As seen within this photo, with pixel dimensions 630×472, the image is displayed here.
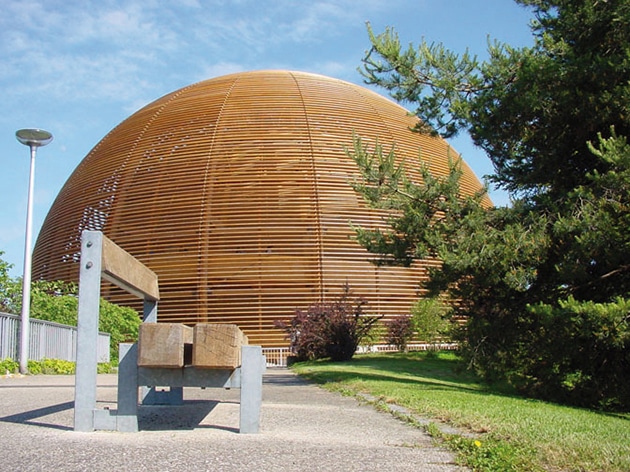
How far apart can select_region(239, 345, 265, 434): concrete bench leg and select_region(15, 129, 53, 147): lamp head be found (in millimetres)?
11098

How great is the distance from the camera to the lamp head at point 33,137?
45.0 ft

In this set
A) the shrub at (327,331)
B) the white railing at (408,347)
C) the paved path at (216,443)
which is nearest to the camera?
the paved path at (216,443)

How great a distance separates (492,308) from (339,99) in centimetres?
1599

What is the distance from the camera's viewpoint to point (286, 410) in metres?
5.79

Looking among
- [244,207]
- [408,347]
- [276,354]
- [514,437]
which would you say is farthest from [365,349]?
[514,437]

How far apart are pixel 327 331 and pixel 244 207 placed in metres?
5.66

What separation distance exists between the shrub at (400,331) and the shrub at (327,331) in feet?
4.71

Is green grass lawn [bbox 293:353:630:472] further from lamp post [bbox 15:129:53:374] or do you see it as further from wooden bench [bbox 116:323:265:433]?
lamp post [bbox 15:129:53:374]

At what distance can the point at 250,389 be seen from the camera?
4.25 metres

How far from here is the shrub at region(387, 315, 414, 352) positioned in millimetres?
20625

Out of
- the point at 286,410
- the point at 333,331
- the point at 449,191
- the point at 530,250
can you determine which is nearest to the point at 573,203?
the point at 530,250

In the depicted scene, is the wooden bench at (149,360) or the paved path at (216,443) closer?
the paved path at (216,443)

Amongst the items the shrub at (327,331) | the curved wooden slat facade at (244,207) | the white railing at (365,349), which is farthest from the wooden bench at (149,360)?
the white railing at (365,349)

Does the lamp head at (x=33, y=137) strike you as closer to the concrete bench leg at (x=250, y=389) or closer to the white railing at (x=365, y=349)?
the white railing at (x=365, y=349)
